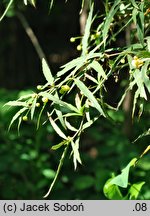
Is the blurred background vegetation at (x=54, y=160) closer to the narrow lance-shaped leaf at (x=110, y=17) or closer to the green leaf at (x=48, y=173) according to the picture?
the green leaf at (x=48, y=173)

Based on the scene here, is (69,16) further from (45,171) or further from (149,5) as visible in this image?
(149,5)

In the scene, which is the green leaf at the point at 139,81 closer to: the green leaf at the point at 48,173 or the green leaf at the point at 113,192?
the green leaf at the point at 113,192

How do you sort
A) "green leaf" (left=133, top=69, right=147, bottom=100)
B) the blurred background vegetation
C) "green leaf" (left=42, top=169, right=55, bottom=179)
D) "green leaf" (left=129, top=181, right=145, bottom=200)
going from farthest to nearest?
1. "green leaf" (left=42, top=169, right=55, bottom=179)
2. the blurred background vegetation
3. "green leaf" (left=129, top=181, right=145, bottom=200)
4. "green leaf" (left=133, top=69, right=147, bottom=100)

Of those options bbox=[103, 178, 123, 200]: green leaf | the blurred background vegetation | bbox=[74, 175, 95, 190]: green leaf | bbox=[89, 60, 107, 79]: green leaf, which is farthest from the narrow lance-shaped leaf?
bbox=[74, 175, 95, 190]: green leaf

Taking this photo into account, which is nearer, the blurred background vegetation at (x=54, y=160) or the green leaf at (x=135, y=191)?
the green leaf at (x=135, y=191)

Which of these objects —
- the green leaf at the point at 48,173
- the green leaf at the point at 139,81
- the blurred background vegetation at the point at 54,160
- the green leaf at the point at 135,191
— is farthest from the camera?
the green leaf at the point at 48,173

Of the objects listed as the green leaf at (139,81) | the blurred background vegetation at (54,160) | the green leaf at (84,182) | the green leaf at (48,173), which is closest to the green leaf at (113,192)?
the green leaf at (139,81)

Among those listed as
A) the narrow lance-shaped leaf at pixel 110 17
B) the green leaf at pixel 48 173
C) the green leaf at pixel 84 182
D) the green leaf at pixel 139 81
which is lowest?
the green leaf at pixel 84 182

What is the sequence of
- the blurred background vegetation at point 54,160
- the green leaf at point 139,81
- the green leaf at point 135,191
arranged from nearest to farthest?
the green leaf at point 139,81 → the green leaf at point 135,191 → the blurred background vegetation at point 54,160

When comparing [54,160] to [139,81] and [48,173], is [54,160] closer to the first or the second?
[48,173]

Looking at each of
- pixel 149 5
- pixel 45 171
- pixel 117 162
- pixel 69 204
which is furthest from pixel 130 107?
pixel 149 5

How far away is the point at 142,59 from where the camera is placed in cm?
128

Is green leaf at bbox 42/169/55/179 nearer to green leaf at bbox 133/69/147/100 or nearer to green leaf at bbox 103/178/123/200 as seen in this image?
green leaf at bbox 103/178/123/200

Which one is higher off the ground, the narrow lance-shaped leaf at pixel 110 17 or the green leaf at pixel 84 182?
the narrow lance-shaped leaf at pixel 110 17
